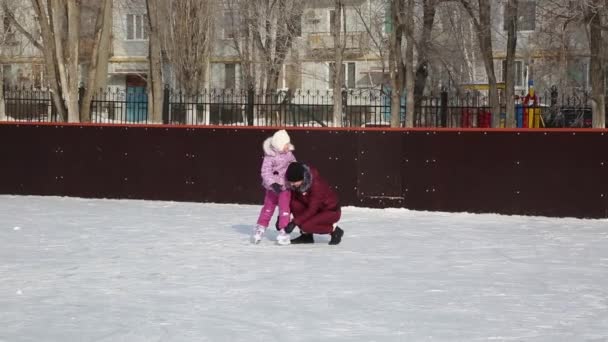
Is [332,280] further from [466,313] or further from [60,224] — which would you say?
[60,224]

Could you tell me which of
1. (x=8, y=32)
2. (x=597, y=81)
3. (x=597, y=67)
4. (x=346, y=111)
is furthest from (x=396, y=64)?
(x=8, y=32)

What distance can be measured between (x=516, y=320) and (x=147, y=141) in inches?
439

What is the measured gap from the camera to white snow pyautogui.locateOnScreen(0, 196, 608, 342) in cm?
727

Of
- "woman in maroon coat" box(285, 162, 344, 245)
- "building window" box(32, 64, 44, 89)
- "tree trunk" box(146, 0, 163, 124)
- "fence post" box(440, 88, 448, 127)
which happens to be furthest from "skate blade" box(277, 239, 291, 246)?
"building window" box(32, 64, 44, 89)

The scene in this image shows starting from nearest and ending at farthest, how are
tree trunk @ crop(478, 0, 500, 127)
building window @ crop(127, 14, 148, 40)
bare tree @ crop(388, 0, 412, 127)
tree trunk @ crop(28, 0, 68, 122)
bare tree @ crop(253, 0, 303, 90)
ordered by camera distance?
tree trunk @ crop(478, 0, 500, 127)
tree trunk @ crop(28, 0, 68, 122)
bare tree @ crop(388, 0, 412, 127)
bare tree @ crop(253, 0, 303, 90)
building window @ crop(127, 14, 148, 40)

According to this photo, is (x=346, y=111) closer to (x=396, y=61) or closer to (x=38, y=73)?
(x=396, y=61)

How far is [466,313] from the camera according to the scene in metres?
7.85

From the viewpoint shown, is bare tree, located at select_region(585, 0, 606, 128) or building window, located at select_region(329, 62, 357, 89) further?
building window, located at select_region(329, 62, 357, 89)

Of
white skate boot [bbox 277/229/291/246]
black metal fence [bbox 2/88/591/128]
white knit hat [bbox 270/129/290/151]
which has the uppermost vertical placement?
black metal fence [bbox 2/88/591/128]

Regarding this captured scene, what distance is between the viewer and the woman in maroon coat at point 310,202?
38.5 feet

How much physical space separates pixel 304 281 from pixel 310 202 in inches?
101

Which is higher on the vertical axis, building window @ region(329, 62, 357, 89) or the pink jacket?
building window @ region(329, 62, 357, 89)

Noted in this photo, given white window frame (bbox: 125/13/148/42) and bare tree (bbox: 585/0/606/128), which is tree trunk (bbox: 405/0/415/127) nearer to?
bare tree (bbox: 585/0/606/128)

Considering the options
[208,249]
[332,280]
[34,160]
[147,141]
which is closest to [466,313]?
[332,280]
